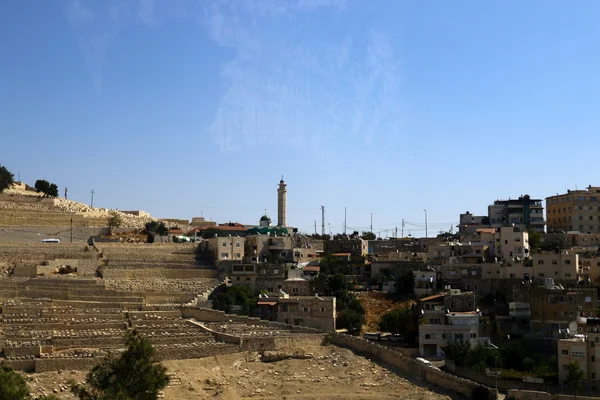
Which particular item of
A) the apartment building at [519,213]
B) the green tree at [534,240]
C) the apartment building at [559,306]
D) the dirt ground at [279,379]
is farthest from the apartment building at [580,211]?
the dirt ground at [279,379]

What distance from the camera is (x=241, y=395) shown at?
36.3 meters

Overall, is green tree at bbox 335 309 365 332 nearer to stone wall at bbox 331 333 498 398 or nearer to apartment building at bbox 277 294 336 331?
apartment building at bbox 277 294 336 331

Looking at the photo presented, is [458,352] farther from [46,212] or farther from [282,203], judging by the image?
[46,212]

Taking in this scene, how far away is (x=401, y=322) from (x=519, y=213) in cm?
2369

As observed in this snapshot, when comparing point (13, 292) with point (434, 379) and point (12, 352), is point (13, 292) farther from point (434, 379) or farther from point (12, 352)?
point (434, 379)

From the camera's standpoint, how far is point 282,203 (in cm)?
7025

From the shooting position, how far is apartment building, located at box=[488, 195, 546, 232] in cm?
6231

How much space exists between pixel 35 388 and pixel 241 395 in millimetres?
7820

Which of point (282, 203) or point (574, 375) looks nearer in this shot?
point (574, 375)

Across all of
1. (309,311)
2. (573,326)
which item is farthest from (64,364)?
(573,326)

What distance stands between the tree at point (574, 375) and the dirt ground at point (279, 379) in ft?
15.5

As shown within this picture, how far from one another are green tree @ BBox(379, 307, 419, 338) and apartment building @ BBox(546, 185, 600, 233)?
845 inches

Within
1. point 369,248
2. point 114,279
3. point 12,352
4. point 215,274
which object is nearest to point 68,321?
point 12,352

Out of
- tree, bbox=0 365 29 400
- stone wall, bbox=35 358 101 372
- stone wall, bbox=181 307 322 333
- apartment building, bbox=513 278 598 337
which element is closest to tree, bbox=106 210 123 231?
stone wall, bbox=181 307 322 333
